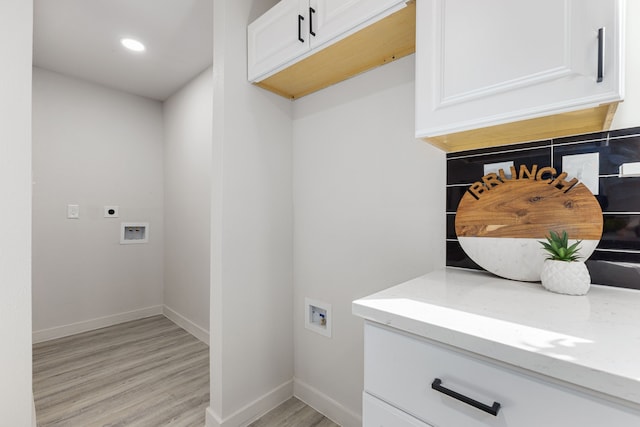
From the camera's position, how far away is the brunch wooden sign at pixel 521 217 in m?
0.93

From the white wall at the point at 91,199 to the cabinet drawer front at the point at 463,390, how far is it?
126 inches

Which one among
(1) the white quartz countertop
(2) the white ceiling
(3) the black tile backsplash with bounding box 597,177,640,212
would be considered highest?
(2) the white ceiling

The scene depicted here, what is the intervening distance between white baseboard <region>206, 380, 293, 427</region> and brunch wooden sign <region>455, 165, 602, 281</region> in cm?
140

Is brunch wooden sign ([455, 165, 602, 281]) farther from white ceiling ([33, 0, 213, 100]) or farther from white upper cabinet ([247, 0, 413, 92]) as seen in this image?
white ceiling ([33, 0, 213, 100])

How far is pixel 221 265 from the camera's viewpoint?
1516mm

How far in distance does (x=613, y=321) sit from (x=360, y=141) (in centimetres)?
117

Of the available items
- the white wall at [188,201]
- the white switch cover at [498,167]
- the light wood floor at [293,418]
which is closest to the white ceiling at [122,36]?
the white wall at [188,201]

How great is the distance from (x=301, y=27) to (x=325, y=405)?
199cm

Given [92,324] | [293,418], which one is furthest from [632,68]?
[92,324]

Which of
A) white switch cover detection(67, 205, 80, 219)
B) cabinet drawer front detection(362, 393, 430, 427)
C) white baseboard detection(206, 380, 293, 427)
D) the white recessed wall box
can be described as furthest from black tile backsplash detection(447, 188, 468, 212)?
white switch cover detection(67, 205, 80, 219)

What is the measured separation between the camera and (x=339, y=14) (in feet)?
3.86

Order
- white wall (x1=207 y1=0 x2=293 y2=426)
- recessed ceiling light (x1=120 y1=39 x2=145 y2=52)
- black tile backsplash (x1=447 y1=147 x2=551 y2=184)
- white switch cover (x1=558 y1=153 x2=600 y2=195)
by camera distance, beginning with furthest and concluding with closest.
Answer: recessed ceiling light (x1=120 y1=39 x2=145 y2=52) → white wall (x1=207 y1=0 x2=293 y2=426) → black tile backsplash (x1=447 y1=147 x2=551 y2=184) → white switch cover (x1=558 y1=153 x2=600 y2=195)

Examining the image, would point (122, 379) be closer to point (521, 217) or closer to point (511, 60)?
point (521, 217)

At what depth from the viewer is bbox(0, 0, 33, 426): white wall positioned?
44.6 inches
